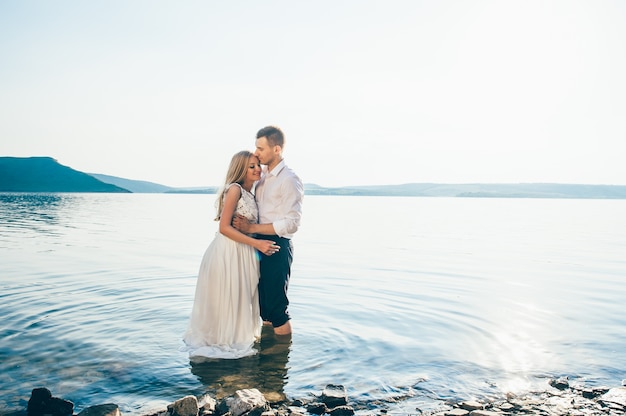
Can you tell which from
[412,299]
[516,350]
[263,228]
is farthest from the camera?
[412,299]

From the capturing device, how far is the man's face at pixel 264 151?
7246mm

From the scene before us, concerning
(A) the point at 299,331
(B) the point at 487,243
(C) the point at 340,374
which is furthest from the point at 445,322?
(B) the point at 487,243

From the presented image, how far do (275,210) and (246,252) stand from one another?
2.49 ft

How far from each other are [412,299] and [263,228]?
6.33 meters

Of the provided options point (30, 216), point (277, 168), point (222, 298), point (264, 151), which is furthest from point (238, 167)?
point (30, 216)

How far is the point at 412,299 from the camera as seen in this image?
12.5m

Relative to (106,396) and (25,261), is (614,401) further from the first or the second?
(25,261)

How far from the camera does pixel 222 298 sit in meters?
7.46

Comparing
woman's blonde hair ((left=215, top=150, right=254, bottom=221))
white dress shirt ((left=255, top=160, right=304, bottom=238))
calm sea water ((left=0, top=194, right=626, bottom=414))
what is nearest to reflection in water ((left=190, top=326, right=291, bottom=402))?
calm sea water ((left=0, top=194, right=626, bottom=414))

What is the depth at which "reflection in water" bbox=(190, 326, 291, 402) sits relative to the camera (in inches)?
242

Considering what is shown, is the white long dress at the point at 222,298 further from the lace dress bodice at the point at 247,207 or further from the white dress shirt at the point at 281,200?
the white dress shirt at the point at 281,200

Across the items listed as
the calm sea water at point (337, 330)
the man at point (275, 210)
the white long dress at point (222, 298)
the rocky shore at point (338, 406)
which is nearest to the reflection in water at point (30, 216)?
the calm sea water at point (337, 330)

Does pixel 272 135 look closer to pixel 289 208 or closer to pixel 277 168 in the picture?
pixel 277 168

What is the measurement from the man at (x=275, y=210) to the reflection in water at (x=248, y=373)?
31.9 inches
